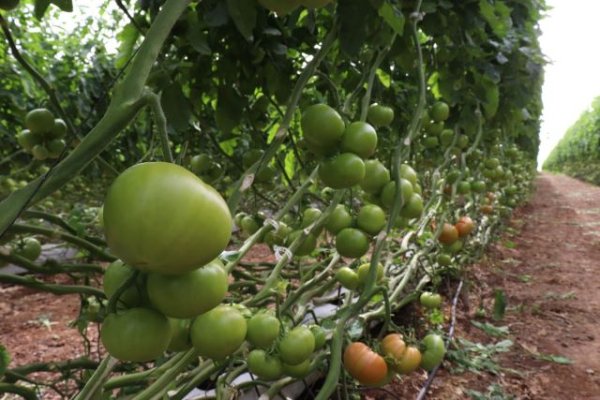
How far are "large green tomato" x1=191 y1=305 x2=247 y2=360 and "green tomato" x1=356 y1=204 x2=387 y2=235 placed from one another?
21.7 inches

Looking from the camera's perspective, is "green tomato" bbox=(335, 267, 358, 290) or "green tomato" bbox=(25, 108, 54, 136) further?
"green tomato" bbox=(335, 267, 358, 290)

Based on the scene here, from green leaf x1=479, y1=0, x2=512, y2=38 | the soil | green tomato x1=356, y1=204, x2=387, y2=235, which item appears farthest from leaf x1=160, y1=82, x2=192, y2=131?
the soil

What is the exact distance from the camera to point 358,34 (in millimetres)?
1197

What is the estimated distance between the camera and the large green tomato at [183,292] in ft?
1.83

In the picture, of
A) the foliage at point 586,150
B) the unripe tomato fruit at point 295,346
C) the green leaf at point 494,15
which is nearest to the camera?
the unripe tomato fruit at point 295,346

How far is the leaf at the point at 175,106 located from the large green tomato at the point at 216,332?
80 centimetres

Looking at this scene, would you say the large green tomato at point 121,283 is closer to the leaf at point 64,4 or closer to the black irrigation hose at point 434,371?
the leaf at point 64,4

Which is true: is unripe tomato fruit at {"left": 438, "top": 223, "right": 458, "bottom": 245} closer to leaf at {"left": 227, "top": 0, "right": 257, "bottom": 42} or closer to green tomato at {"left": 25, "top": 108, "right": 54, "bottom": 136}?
leaf at {"left": 227, "top": 0, "right": 257, "bottom": 42}

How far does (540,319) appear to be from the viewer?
3502 millimetres

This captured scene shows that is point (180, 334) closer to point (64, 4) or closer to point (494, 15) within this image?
point (64, 4)

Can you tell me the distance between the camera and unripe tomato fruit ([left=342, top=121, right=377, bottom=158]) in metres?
1.06

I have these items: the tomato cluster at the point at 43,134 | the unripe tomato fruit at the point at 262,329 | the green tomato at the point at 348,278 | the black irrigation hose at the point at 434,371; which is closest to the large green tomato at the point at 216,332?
the unripe tomato fruit at the point at 262,329

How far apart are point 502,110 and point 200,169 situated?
2.10 meters

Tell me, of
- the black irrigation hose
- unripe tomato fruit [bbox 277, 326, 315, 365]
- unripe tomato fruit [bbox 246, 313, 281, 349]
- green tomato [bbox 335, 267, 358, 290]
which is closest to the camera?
unripe tomato fruit [bbox 246, 313, 281, 349]
